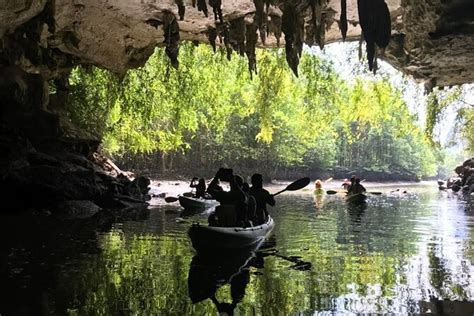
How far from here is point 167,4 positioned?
1180 centimetres

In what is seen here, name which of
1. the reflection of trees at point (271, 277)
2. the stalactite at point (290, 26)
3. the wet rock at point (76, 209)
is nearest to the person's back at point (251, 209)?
the reflection of trees at point (271, 277)

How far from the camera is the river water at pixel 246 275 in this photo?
579 centimetres

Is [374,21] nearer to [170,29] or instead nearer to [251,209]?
[251,209]

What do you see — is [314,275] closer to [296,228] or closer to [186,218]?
[296,228]

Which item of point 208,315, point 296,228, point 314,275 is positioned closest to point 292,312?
point 208,315

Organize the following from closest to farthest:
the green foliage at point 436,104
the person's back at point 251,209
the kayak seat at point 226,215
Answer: the kayak seat at point 226,215, the person's back at point 251,209, the green foliage at point 436,104

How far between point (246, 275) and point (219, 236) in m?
1.47

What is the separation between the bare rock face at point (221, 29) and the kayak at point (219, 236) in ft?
10.9

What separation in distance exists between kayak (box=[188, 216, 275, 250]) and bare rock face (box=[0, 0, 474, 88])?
331 centimetres

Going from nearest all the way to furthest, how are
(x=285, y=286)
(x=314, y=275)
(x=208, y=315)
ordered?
(x=208, y=315)
(x=285, y=286)
(x=314, y=275)

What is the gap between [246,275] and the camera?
7.45 metres

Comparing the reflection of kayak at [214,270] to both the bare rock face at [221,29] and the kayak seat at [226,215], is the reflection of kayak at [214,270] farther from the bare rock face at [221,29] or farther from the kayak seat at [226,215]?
the bare rock face at [221,29]

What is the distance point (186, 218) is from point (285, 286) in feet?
29.2

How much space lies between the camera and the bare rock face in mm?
9958
